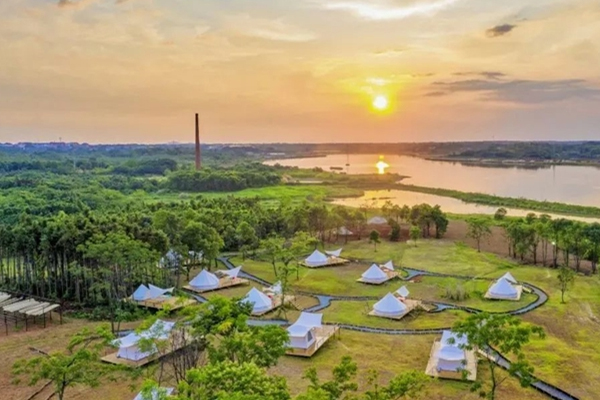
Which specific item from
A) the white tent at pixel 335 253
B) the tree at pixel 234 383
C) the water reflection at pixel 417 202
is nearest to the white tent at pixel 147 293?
the white tent at pixel 335 253

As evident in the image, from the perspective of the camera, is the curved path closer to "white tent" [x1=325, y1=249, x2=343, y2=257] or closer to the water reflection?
"white tent" [x1=325, y1=249, x2=343, y2=257]

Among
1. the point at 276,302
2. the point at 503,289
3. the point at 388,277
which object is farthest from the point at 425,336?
the point at 388,277

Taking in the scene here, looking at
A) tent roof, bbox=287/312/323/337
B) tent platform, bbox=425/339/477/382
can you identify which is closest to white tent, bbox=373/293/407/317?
tent roof, bbox=287/312/323/337

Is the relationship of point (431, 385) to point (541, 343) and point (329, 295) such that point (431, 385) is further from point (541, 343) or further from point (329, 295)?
point (329, 295)

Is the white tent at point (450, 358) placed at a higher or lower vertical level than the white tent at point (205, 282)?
higher

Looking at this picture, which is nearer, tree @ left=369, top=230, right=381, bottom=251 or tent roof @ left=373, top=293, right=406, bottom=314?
tent roof @ left=373, top=293, right=406, bottom=314

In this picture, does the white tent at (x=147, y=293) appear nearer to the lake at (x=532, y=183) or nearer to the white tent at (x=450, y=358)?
the white tent at (x=450, y=358)
